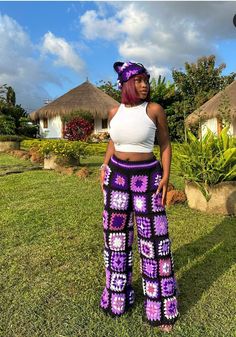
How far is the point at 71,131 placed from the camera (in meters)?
18.8

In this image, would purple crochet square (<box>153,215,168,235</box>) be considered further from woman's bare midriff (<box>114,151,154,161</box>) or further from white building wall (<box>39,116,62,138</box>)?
white building wall (<box>39,116,62,138</box>)

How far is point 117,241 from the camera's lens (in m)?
3.04

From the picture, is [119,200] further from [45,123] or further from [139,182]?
[45,123]

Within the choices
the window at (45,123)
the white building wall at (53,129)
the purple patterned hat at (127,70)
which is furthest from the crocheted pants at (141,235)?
the window at (45,123)

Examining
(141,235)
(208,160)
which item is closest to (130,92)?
(141,235)

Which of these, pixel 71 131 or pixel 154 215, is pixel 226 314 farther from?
pixel 71 131

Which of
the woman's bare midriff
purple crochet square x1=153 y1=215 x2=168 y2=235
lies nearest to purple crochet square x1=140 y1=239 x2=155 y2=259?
purple crochet square x1=153 y1=215 x2=168 y2=235

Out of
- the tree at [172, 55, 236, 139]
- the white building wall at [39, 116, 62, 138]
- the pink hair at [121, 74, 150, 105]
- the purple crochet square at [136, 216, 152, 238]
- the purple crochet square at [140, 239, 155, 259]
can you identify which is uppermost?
the tree at [172, 55, 236, 139]

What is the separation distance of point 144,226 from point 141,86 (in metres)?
1.04

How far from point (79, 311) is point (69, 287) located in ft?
1.49

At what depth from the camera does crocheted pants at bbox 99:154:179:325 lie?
2869mm

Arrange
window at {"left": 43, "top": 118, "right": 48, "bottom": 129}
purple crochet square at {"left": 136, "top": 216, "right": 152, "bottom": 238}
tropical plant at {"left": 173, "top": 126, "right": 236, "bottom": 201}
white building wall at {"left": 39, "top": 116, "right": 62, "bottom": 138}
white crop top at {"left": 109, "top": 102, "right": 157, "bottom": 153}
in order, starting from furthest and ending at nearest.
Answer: window at {"left": 43, "top": 118, "right": 48, "bottom": 129}, white building wall at {"left": 39, "top": 116, "right": 62, "bottom": 138}, tropical plant at {"left": 173, "top": 126, "right": 236, "bottom": 201}, purple crochet square at {"left": 136, "top": 216, "right": 152, "bottom": 238}, white crop top at {"left": 109, "top": 102, "right": 157, "bottom": 153}

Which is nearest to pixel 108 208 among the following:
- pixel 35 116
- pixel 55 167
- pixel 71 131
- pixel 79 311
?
pixel 79 311

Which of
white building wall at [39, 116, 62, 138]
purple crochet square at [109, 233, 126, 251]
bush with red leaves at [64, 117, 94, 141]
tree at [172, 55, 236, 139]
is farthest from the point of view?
white building wall at [39, 116, 62, 138]
